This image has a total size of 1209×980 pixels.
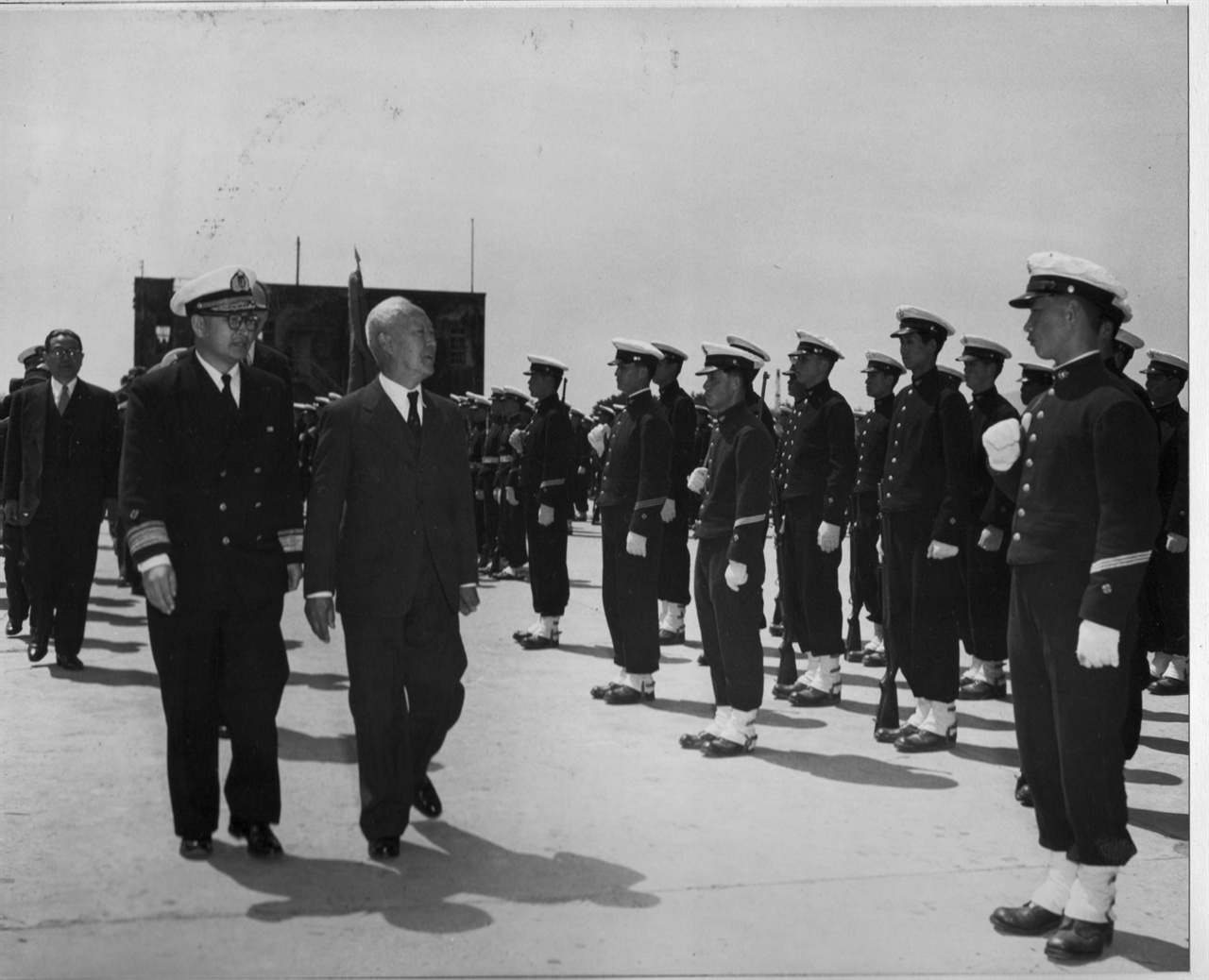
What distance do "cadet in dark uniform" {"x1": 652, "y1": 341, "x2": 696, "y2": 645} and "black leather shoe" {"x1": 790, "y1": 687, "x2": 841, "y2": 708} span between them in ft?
5.44

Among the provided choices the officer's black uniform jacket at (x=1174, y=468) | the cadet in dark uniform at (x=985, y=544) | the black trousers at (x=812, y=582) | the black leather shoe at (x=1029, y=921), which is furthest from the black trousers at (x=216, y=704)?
the black trousers at (x=812, y=582)

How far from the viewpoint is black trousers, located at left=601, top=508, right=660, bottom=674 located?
8297mm

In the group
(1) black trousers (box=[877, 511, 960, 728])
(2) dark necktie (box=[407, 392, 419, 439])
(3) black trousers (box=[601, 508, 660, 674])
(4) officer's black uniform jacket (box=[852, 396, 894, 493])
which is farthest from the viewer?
(4) officer's black uniform jacket (box=[852, 396, 894, 493])

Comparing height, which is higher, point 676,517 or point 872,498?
point 872,498

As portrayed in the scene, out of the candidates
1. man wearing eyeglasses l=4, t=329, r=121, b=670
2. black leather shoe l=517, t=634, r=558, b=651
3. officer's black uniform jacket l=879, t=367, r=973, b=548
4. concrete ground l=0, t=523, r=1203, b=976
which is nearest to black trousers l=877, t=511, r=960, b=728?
officer's black uniform jacket l=879, t=367, r=973, b=548

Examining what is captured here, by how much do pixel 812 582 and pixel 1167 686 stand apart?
2224 millimetres

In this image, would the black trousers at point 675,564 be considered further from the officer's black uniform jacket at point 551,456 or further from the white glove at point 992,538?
the white glove at point 992,538

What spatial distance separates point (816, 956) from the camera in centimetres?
504

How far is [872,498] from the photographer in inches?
383

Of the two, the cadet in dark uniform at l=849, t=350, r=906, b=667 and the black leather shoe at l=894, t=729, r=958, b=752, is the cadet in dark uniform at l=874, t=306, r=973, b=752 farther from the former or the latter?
the cadet in dark uniform at l=849, t=350, r=906, b=667

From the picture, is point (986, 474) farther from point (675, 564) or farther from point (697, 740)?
point (675, 564)

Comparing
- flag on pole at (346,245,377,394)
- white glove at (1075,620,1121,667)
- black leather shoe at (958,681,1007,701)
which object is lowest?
black leather shoe at (958,681,1007,701)

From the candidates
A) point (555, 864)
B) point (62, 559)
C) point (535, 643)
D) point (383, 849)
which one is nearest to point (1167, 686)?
point (535, 643)

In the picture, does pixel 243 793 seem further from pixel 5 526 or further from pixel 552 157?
pixel 5 526
